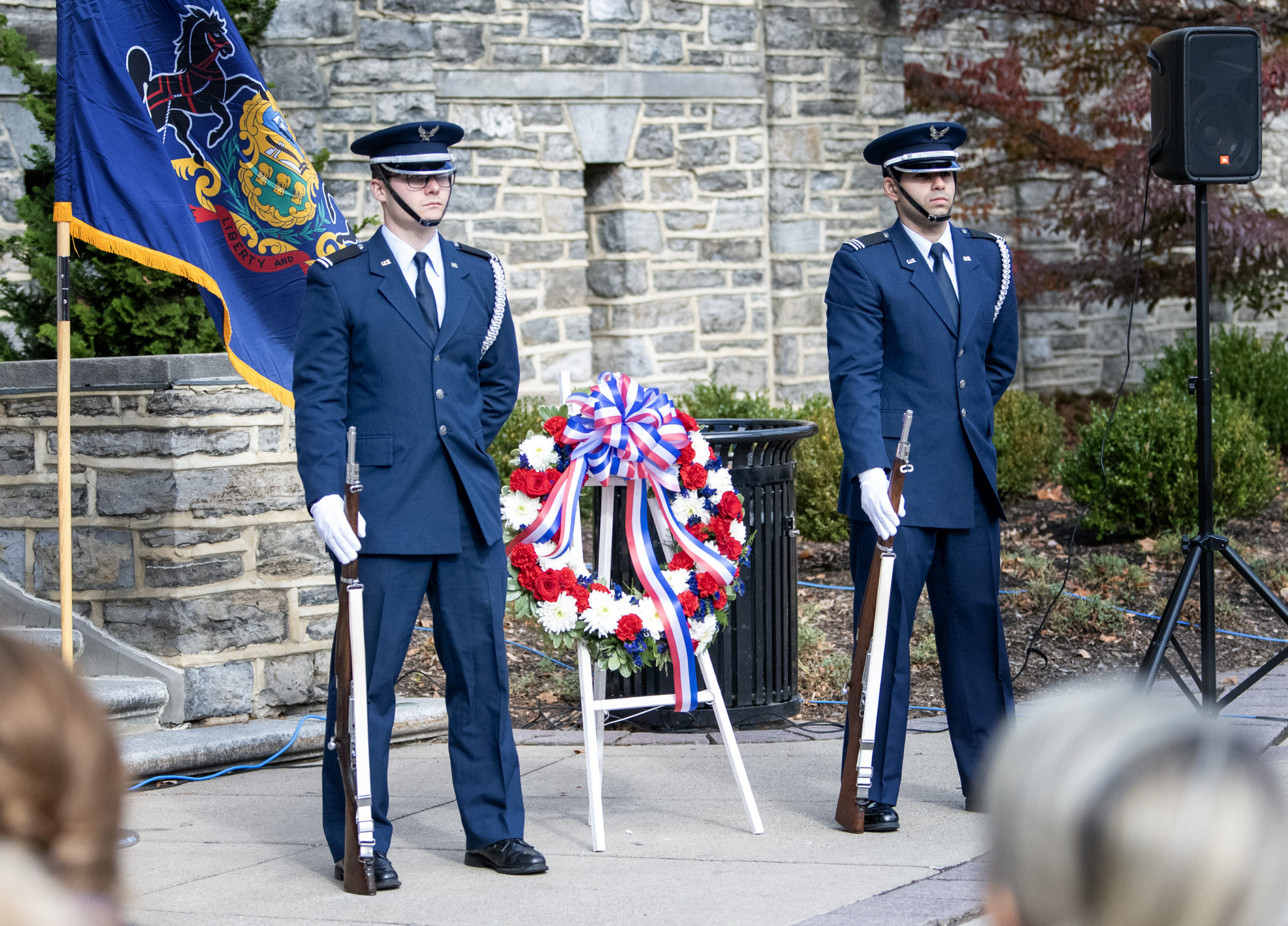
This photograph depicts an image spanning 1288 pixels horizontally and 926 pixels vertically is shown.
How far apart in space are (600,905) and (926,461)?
1631 mm

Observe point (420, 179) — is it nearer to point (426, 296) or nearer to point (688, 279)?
point (426, 296)

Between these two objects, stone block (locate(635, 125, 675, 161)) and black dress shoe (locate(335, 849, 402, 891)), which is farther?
stone block (locate(635, 125, 675, 161))

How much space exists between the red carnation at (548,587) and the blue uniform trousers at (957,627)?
0.89 meters

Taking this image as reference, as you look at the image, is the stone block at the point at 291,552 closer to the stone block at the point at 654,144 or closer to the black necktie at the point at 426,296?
the black necktie at the point at 426,296

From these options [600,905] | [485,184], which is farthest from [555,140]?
[600,905]

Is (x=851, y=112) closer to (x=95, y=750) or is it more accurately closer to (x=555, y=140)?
(x=555, y=140)

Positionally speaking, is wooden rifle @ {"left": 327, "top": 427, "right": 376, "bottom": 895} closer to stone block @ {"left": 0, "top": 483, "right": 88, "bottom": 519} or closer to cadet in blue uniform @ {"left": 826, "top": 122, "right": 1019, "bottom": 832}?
cadet in blue uniform @ {"left": 826, "top": 122, "right": 1019, "bottom": 832}

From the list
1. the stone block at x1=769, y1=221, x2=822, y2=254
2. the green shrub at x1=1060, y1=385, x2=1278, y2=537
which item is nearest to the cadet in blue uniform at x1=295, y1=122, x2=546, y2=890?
the green shrub at x1=1060, y1=385, x2=1278, y2=537

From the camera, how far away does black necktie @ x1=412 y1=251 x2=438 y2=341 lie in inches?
163

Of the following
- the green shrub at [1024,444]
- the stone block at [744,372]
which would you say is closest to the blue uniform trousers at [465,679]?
the green shrub at [1024,444]

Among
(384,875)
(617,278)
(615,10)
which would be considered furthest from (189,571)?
(615,10)

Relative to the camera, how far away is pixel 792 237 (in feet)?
36.3

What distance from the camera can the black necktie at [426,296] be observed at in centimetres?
413

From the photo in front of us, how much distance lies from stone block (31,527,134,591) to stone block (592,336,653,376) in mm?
5323
